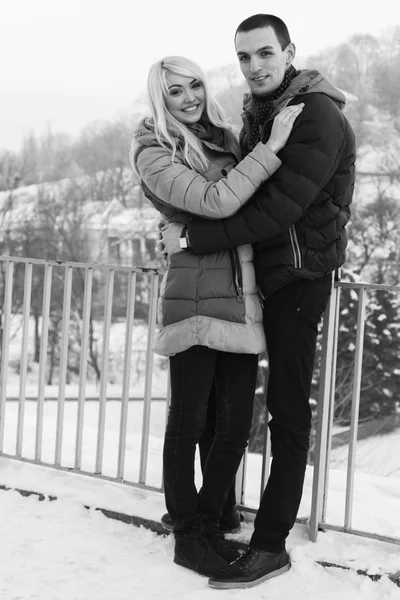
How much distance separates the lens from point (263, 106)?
115 inches

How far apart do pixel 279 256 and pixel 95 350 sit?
2944 centimetres

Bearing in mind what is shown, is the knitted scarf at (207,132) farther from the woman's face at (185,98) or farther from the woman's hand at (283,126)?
the woman's hand at (283,126)

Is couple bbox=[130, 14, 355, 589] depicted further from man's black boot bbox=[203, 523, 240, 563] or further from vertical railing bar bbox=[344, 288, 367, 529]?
vertical railing bar bbox=[344, 288, 367, 529]

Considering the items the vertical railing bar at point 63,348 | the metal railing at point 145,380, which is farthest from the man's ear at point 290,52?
the vertical railing bar at point 63,348

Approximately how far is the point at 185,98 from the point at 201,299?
74cm

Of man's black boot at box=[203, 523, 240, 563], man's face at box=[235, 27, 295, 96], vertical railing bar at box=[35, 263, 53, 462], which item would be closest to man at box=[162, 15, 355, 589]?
man's face at box=[235, 27, 295, 96]

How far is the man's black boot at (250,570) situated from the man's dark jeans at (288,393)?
0.11ft

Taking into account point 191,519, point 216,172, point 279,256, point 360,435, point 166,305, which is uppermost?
point 216,172

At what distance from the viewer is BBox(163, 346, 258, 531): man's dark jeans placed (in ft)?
9.89

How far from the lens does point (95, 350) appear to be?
31.9 metres

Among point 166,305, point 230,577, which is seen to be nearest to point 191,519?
point 230,577

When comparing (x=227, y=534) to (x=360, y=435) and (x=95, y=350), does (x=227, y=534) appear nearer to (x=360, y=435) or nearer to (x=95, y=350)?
(x=360, y=435)

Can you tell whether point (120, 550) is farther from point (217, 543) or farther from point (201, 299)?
point (201, 299)

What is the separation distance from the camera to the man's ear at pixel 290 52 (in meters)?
2.89
